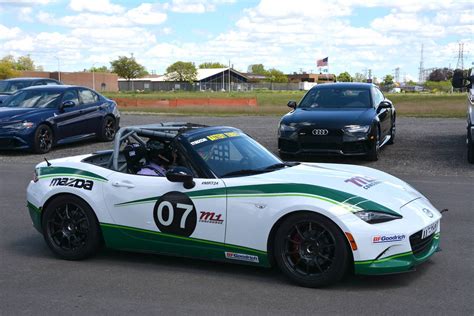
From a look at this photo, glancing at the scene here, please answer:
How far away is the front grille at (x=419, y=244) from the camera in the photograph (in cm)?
493

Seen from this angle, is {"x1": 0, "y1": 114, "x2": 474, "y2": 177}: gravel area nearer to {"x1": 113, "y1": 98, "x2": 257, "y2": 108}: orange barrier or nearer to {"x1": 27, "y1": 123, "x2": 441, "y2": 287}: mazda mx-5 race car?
{"x1": 27, "y1": 123, "x2": 441, "y2": 287}: mazda mx-5 race car

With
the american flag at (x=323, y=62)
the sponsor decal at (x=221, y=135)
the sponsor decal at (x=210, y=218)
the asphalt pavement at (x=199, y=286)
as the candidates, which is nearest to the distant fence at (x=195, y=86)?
the american flag at (x=323, y=62)

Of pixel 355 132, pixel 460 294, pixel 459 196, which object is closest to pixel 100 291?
pixel 460 294

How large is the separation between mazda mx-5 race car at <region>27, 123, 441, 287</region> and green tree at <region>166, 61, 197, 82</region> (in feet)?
376

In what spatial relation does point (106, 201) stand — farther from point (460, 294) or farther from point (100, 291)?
point (460, 294)

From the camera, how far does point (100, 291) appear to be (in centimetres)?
507

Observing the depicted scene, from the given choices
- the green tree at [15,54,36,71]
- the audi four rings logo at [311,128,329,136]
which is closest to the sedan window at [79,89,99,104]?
the audi four rings logo at [311,128,329,136]

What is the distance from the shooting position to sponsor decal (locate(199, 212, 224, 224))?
527 cm

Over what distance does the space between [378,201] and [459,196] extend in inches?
180

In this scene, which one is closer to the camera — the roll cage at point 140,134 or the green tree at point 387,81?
the roll cage at point 140,134

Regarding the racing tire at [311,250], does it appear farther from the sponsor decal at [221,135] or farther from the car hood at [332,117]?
the car hood at [332,117]

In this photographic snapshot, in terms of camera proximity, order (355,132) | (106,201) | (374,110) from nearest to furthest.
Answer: (106,201) → (355,132) → (374,110)

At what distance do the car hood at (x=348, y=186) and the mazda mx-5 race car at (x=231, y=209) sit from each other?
1 cm

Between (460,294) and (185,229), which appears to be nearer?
(460,294)
